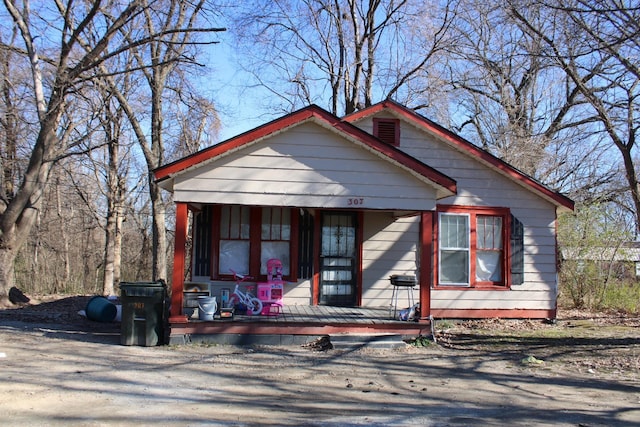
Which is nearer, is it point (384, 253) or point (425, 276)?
point (425, 276)

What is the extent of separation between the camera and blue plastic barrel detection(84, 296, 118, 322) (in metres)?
11.9

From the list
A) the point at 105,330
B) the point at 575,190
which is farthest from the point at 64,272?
the point at 575,190

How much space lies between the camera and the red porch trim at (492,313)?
40.5ft

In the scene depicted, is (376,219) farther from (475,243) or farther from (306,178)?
(306,178)

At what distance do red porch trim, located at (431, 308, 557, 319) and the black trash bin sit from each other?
606 cm

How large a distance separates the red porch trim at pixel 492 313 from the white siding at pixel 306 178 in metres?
3.35

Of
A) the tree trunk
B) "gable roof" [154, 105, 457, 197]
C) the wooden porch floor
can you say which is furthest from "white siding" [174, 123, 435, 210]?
the tree trunk

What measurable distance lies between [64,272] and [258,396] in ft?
79.0

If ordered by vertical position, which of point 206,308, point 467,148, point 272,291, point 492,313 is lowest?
point 492,313

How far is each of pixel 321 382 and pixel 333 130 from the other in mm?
4528

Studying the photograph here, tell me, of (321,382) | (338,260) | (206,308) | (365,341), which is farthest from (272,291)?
(321,382)

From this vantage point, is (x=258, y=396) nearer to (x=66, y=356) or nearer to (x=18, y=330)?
(x=66, y=356)

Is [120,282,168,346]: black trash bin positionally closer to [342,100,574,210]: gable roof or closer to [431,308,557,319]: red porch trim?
[342,100,574,210]: gable roof

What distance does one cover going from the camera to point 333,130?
32.4 feet
